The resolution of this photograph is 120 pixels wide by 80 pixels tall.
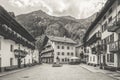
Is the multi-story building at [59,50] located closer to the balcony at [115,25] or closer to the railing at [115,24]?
the balcony at [115,25]

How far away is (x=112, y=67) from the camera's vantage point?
26578mm

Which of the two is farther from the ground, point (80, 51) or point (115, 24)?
point (115, 24)

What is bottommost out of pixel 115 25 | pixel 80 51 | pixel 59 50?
pixel 80 51

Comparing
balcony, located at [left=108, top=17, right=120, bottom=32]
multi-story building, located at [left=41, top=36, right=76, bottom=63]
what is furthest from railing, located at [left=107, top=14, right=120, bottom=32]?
multi-story building, located at [left=41, top=36, right=76, bottom=63]

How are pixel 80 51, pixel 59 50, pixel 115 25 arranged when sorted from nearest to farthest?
pixel 115 25 → pixel 59 50 → pixel 80 51

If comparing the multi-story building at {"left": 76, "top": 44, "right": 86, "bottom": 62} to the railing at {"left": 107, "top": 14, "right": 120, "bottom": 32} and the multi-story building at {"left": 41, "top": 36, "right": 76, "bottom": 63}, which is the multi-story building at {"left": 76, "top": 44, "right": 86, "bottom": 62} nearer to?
the multi-story building at {"left": 41, "top": 36, "right": 76, "bottom": 63}

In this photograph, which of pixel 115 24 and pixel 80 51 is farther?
pixel 80 51

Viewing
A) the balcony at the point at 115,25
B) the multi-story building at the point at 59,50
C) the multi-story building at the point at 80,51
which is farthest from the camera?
the multi-story building at the point at 80,51

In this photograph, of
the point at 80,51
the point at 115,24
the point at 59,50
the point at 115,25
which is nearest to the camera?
the point at 115,24

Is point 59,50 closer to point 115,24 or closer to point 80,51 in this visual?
point 80,51

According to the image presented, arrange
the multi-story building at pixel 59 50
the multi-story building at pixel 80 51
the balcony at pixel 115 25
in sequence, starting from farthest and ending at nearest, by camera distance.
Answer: the multi-story building at pixel 80 51 < the multi-story building at pixel 59 50 < the balcony at pixel 115 25

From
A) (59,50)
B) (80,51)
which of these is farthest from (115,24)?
(80,51)

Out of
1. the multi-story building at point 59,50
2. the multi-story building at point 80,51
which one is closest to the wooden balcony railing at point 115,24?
the multi-story building at point 59,50

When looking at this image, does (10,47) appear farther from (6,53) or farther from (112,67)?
(112,67)
